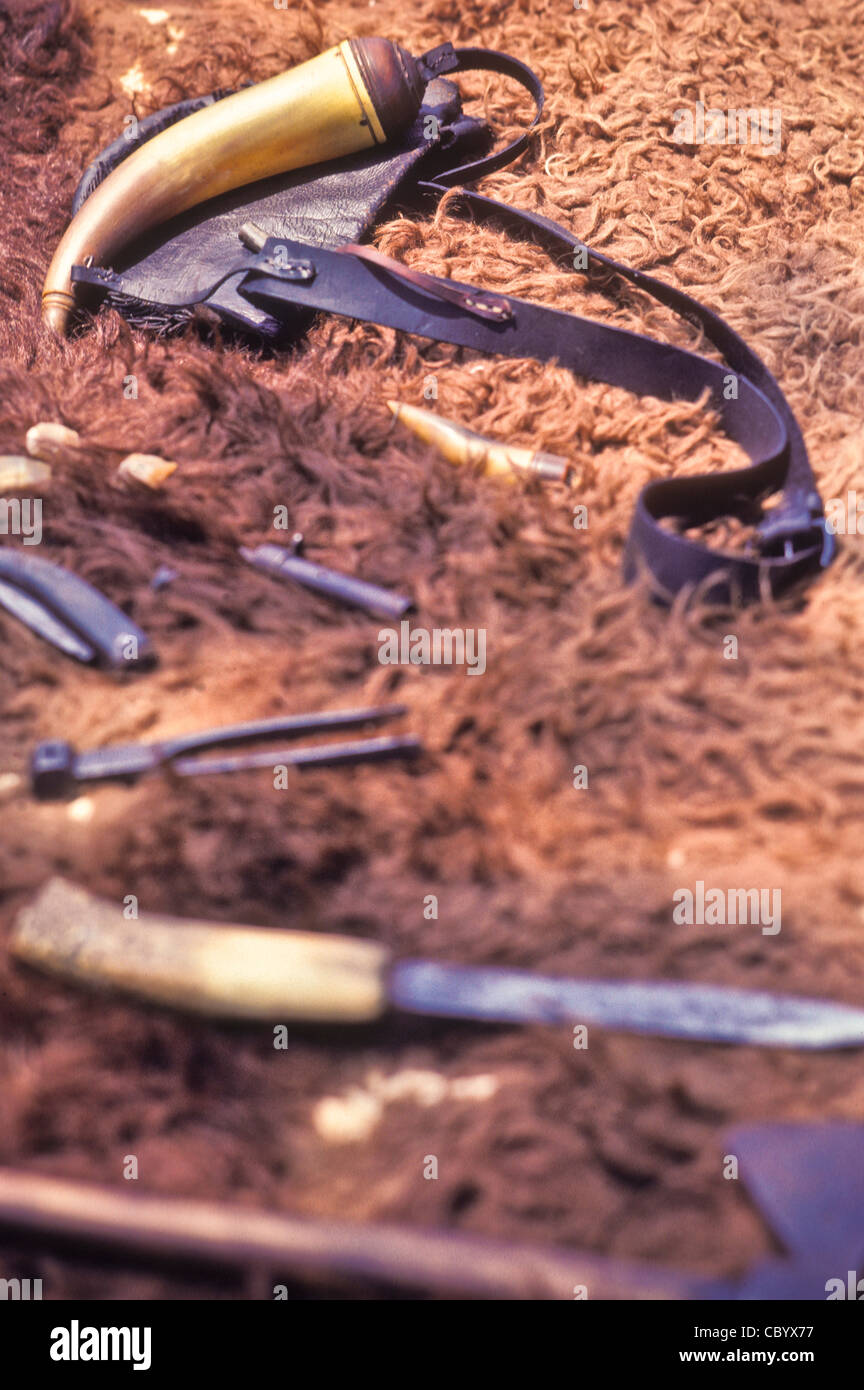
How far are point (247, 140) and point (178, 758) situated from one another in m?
0.77

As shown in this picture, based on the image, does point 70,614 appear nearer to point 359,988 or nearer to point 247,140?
point 359,988

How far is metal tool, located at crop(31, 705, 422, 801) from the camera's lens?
2.12 feet

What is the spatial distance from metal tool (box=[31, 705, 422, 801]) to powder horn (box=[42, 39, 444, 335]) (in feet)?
1.90

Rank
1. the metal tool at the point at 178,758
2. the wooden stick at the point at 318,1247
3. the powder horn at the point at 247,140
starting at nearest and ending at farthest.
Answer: the wooden stick at the point at 318,1247 → the metal tool at the point at 178,758 → the powder horn at the point at 247,140

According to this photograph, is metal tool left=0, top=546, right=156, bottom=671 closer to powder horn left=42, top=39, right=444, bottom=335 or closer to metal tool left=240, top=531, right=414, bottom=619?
metal tool left=240, top=531, right=414, bottom=619

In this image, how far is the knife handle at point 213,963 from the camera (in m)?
0.54

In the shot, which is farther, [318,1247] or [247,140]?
[247,140]

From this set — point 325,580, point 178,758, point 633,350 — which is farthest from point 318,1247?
point 633,350

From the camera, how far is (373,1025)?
55cm

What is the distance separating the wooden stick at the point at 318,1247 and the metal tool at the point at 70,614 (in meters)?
0.38

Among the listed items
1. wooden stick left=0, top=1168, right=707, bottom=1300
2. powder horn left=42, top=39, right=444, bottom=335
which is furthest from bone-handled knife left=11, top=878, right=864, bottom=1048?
powder horn left=42, top=39, right=444, bottom=335

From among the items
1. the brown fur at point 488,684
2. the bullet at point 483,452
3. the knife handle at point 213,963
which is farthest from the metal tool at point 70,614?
the bullet at point 483,452

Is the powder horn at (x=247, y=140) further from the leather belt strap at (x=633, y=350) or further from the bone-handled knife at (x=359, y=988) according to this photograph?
the bone-handled knife at (x=359, y=988)

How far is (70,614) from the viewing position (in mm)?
731
